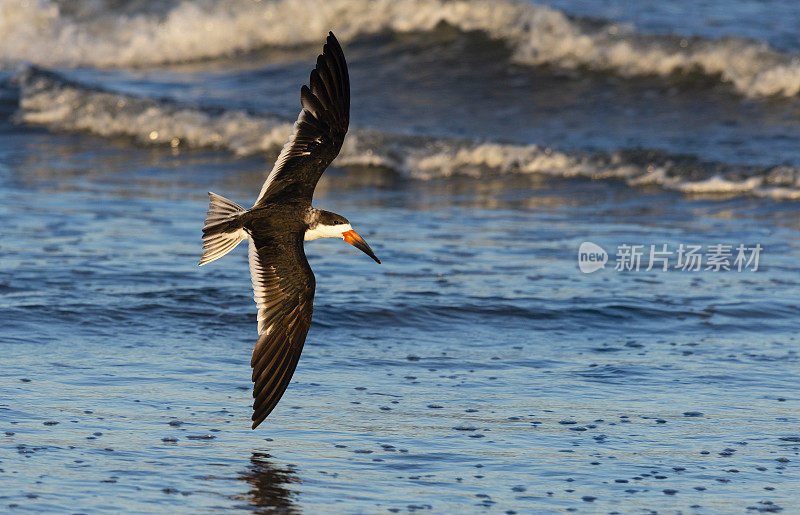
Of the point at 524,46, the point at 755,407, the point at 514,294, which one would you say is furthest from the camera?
the point at 524,46

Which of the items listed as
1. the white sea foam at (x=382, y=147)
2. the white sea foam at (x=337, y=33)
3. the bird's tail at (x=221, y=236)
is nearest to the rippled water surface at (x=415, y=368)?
the bird's tail at (x=221, y=236)

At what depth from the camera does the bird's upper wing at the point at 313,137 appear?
19.6 ft

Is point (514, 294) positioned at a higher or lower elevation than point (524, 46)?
lower

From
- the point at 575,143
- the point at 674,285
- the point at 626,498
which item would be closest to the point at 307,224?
the point at 626,498

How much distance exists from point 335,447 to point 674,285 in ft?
12.1

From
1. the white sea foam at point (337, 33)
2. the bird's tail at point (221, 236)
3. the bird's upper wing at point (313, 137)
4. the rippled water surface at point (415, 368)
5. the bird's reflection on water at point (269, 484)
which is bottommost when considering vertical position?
the bird's reflection on water at point (269, 484)

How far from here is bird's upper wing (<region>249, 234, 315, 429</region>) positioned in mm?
5098

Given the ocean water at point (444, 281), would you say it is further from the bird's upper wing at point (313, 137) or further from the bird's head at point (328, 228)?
the bird's upper wing at point (313, 137)

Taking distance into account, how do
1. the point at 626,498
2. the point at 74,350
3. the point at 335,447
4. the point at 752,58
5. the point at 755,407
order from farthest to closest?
the point at 752,58 → the point at 74,350 → the point at 755,407 → the point at 335,447 → the point at 626,498

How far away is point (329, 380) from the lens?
6066mm

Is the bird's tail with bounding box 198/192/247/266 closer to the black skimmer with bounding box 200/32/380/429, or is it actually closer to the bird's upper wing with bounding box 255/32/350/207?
the black skimmer with bounding box 200/32/380/429

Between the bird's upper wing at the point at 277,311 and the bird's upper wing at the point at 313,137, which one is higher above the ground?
the bird's upper wing at the point at 313,137

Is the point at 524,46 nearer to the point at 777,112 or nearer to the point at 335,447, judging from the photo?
the point at 777,112

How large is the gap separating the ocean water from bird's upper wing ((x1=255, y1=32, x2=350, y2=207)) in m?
0.99
